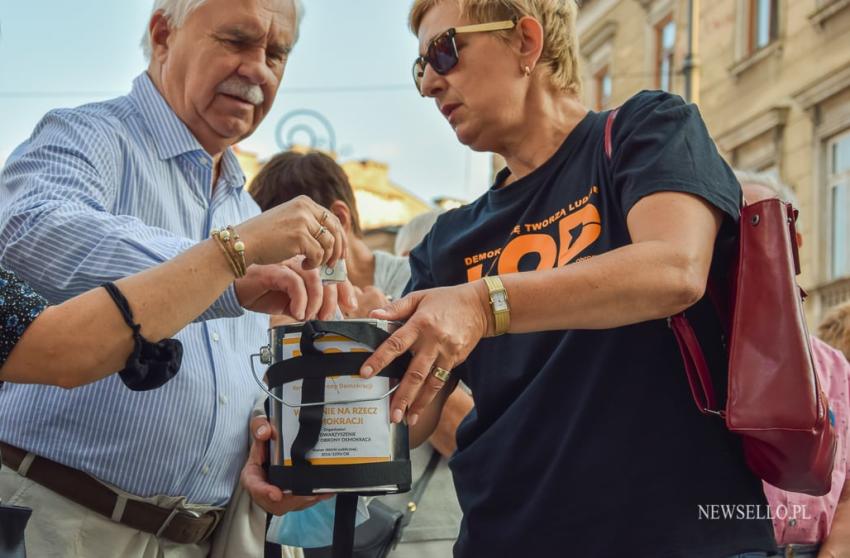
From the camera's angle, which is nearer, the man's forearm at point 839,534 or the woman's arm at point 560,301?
the woman's arm at point 560,301

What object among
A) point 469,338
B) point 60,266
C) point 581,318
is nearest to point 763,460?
point 581,318

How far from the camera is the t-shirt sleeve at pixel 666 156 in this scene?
220 centimetres

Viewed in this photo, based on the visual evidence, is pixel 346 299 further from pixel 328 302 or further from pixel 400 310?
pixel 400 310

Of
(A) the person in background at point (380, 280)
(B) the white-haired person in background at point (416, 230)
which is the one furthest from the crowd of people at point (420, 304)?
(B) the white-haired person in background at point (416, 230)

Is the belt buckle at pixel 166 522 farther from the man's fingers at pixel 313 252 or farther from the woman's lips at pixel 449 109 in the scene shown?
the woman's lips at pixel 449 109

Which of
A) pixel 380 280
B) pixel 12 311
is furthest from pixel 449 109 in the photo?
pixel 380 280

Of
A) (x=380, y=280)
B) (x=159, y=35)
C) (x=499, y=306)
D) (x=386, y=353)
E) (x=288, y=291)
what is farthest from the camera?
(x=380, y=280)

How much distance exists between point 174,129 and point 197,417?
2.73ft

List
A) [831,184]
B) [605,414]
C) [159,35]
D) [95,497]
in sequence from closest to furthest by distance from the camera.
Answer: [605,414]
[95,497]
[159,35]
[831,184]

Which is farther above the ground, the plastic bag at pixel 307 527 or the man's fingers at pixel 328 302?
the man's fingers at pixel 328 302

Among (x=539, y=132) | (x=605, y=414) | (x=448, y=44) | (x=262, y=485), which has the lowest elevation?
(x=262, y=485)

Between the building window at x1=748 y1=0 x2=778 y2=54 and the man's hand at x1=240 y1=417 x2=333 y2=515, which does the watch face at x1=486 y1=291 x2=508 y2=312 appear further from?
the building window at x1=748 y1=0 x2=778 y2=54

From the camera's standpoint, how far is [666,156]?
223 cm

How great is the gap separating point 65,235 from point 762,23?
55.1 feet
